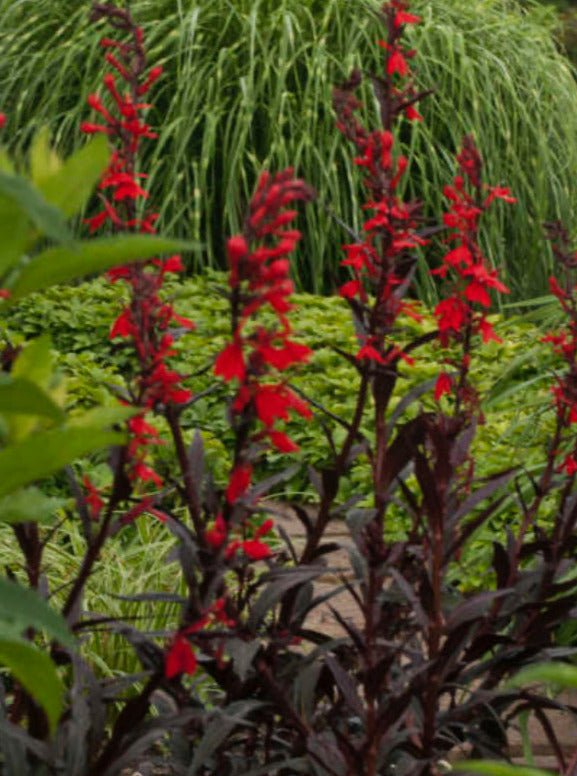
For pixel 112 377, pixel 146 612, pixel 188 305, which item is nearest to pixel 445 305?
pixel 146 612

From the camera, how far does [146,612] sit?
2762mm

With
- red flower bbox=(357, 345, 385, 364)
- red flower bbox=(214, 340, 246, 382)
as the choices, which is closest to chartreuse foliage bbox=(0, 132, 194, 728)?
red flower bbox=(214, 340, 246, 382)

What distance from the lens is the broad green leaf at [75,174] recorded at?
924 millimetres

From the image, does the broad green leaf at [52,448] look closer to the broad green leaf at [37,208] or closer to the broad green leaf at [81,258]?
the broad green leaf at [81,258]

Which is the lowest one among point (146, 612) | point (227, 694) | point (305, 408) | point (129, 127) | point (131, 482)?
point (146, 612)

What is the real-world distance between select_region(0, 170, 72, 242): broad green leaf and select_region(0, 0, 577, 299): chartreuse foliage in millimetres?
5161

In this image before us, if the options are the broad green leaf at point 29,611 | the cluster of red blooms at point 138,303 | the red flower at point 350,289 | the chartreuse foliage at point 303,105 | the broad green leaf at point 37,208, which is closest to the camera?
the broad green leaf at point 37,208

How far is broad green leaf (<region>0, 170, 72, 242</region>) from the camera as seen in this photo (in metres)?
0.75

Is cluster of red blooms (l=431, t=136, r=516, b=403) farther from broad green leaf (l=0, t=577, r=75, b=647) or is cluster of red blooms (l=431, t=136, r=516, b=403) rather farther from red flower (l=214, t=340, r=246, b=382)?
broad green leaf (l=0, t=577, r=75, b=647)

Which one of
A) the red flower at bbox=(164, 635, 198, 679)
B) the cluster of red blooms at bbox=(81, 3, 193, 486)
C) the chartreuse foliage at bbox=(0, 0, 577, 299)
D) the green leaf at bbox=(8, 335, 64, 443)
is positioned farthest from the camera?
the chartreuse foliage at bbox=(0, 0, 577, 299)

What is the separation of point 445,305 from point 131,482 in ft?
1.94

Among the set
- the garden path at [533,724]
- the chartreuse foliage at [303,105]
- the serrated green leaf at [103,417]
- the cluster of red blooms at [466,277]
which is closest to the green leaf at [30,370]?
the serrated green leaf at [103,417]

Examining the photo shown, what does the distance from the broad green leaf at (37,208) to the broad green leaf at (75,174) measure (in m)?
0.15

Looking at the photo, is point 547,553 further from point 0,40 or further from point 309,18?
point 0,40
